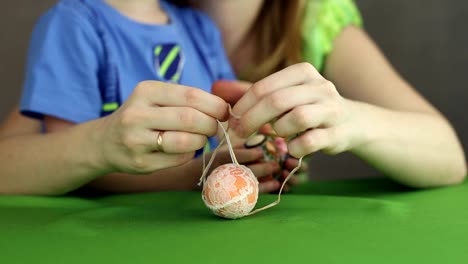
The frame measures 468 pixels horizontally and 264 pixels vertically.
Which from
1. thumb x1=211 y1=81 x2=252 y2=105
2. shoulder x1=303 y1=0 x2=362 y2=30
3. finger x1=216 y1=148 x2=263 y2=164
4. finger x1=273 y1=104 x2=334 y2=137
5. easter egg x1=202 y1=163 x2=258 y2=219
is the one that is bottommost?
finger x1=216 y1=148 x2=263 y2=164

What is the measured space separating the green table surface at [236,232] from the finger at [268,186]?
50mm

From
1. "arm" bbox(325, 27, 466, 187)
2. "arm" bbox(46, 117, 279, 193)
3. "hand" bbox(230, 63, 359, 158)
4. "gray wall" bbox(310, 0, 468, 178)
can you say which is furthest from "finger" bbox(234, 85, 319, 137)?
"gray wall" bbox(310, 0, 468, 178)

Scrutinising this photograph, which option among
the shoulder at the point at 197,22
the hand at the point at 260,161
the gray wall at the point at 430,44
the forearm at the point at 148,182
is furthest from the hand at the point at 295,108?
the gray wall at the point at 430,44

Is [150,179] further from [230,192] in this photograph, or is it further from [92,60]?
[230,192]

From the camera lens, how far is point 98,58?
35.7 inches

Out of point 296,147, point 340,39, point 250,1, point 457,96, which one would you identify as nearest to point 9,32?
point 250,1

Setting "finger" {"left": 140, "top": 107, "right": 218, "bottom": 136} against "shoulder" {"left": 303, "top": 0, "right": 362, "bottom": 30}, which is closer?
"finger" {"left": 140, "top": 107, "right": 218, "bottom": 136}

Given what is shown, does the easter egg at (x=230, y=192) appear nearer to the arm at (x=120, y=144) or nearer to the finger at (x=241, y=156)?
the arm at (x=120, y=144)

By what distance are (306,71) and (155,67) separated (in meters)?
0.41

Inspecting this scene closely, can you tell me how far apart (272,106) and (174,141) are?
99mm

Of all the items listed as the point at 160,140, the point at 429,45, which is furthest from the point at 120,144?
the point at 429,45

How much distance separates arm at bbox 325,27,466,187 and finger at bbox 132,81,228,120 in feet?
0.55

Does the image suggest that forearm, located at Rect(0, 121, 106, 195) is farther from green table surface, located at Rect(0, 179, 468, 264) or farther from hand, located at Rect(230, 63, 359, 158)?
hand, located at Rect(230, 63, 359, 158)

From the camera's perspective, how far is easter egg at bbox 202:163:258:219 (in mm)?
585
